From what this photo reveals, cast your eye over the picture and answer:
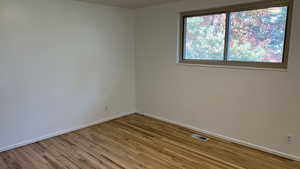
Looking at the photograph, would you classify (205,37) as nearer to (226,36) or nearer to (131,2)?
(226,36)

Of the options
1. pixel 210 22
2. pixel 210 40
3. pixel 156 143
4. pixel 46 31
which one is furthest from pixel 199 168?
pixel 46 31

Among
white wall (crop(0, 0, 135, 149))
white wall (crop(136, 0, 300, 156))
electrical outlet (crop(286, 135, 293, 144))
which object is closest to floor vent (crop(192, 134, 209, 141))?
white wall (crop(136, 0, 300, 156))

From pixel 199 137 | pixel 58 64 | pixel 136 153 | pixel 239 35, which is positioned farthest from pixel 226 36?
pixel 58 64

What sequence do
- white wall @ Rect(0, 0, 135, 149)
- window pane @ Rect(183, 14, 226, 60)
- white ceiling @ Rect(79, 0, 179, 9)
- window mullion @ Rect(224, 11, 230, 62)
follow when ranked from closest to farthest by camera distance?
1. white wall @ Rect(0, 0, 135, 149)
2. window mullion @ Rect(224, 11, 230, 62)
3. window pane @ Rect(183, 14, 226, 60)
4. white ceiling @ Rect(79, 0, 179, 9)

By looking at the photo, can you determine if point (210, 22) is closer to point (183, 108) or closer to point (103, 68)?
point (183, 108)

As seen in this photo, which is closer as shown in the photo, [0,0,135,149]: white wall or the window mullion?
[0,0,135,149]: white wall

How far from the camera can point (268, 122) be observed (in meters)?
3.02

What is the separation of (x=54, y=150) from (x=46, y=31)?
1.80 m

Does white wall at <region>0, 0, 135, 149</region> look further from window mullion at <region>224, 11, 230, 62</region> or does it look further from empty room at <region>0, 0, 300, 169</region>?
window mullion at <region>224, 11, 230, 62</region>

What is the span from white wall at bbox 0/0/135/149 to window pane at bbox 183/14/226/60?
1.35 metres

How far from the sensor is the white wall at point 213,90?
2.84 meters

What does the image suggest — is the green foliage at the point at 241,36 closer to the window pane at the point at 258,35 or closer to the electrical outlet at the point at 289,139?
the window pane at the point at 258,35

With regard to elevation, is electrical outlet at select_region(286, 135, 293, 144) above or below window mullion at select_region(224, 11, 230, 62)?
below

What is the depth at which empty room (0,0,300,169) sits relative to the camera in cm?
285
